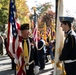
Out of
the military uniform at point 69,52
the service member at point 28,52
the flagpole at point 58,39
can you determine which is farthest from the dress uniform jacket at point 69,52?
the service member at point 28,52

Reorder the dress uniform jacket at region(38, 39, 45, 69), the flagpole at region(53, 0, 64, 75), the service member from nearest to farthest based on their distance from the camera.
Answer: the service member, the flagpole at region(53, 0, 64, 75), the dress uniform jacket at region(38, 39, 45, 69)

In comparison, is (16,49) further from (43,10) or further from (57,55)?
(43,10)

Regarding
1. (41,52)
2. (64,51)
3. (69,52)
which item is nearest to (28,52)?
(64,51)

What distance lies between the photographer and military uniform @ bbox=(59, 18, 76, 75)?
7879mm

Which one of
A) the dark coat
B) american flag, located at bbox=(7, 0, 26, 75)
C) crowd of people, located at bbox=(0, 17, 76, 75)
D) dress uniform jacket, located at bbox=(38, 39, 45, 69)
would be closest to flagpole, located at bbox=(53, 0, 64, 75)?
crowd of people, located at bbox=(0, 17, 76, 75)

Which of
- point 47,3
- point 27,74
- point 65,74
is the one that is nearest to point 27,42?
point 27,74

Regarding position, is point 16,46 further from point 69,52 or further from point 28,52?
point 69,52

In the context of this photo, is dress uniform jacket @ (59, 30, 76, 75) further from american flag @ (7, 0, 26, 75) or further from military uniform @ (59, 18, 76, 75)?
american flag @ (7, 0, 26, 75)

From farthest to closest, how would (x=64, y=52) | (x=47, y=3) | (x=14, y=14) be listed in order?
(x=47, y=3)
(x=14, y=14)
(x=64, y=52)

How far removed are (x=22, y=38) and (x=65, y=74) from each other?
4.75 feet

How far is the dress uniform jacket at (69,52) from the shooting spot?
788cm

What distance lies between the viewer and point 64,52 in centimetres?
790

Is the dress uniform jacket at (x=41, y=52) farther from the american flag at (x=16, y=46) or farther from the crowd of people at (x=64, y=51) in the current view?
the crowd of people at (x=64, y=51)

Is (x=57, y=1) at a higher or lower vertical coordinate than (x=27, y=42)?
higher
